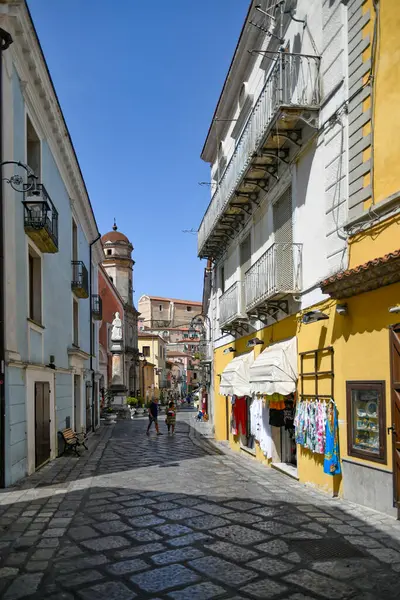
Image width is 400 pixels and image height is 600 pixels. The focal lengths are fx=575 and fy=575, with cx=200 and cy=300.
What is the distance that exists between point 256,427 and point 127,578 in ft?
27.0

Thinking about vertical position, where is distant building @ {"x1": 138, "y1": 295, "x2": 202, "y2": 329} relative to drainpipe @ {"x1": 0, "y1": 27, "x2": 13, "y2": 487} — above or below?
above

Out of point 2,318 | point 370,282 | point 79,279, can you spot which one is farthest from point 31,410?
point 79,279

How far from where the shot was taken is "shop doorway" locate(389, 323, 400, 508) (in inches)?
271

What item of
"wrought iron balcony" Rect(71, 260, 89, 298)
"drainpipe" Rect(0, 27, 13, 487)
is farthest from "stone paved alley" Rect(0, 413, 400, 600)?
A: "wrought iron balcony" Rect(71, 260, 89, 298)

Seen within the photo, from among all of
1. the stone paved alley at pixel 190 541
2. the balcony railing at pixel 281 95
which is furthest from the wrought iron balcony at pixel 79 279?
the stone paved alley at pixel 190 541

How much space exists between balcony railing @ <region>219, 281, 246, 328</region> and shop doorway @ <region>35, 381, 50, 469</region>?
514 cm

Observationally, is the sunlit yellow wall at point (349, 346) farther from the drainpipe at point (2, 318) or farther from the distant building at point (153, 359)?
the distant building at point (153, 359)

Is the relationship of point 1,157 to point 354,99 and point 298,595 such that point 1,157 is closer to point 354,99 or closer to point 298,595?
point 354,99

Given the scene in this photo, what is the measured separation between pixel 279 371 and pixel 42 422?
18.2ft

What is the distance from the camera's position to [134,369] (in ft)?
189

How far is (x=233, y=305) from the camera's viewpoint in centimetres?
1567

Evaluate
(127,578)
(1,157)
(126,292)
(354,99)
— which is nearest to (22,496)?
(127,578)

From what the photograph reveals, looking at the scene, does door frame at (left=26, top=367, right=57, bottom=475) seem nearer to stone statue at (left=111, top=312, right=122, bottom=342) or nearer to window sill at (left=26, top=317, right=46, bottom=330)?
window sill at (left=26, top=317, right=46, bottom=330)

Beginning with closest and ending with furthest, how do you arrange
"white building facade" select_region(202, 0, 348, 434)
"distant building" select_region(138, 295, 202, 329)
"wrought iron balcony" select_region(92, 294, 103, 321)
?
"white building facade" select_region(202, 0, 348, 434), "wrought iron balcony" select_region(92, 294, 103, 321), "distant building" select_region(138, 295, 202, 329)
